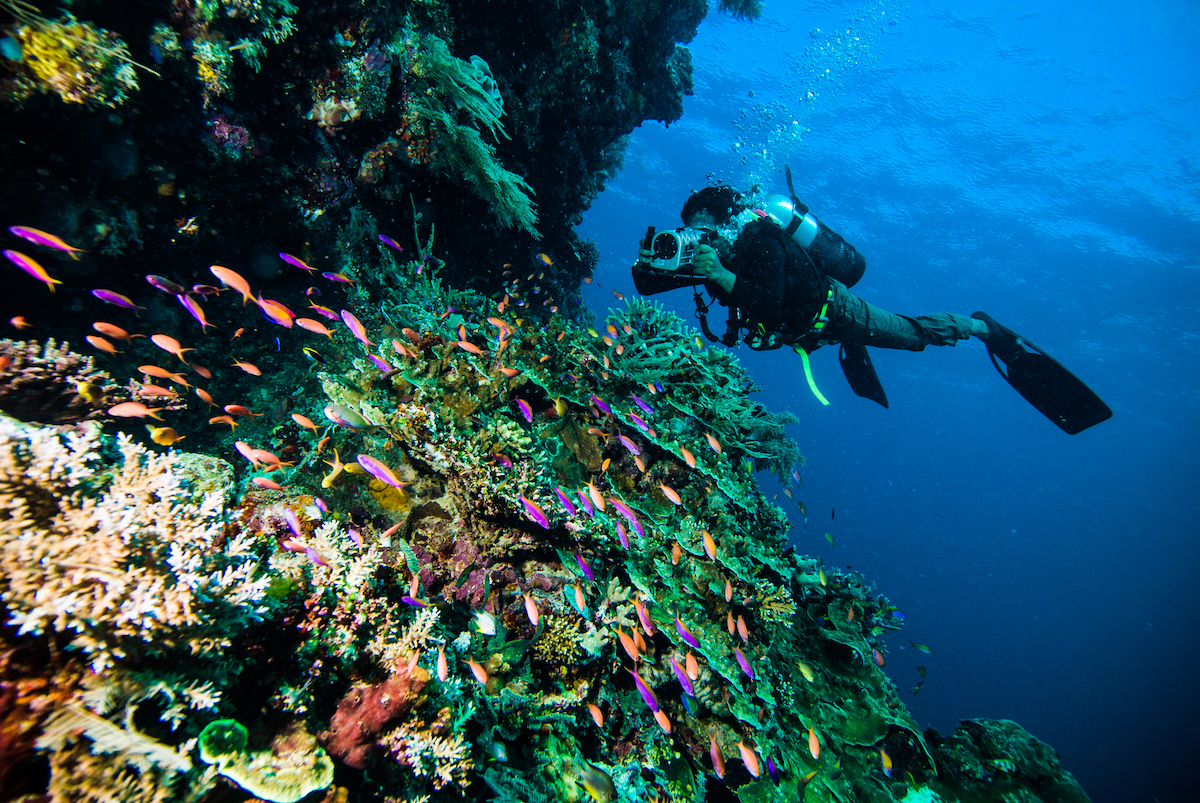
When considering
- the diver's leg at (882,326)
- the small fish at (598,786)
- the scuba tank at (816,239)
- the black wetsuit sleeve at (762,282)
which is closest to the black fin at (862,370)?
the diver's leg at (882,326)

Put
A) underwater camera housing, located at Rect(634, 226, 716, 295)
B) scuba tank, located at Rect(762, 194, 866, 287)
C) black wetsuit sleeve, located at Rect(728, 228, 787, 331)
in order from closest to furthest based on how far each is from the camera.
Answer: underwater camera housing, located at Rect(634, 226, 716, 295) → black wetsuit sleeve, located at Rect(728, 228, 787, 331) → scuba tank, located at Rect(762, 194, 866, 287)

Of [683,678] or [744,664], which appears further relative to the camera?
[744,664]

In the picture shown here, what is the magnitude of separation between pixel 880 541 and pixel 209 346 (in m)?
74.4

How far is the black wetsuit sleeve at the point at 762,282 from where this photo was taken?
5.38 meters

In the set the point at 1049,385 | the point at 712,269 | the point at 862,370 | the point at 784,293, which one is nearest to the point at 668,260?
the point at 712,269

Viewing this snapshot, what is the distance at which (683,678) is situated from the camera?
303 cm

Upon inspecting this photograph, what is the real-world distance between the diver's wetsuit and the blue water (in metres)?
12.5

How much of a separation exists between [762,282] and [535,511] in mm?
4329

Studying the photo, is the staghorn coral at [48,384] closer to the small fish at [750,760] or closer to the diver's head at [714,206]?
the small fish at [750,760]

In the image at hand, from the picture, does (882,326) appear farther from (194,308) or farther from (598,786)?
(194,308)

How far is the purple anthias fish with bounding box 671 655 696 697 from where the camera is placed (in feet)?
9.96

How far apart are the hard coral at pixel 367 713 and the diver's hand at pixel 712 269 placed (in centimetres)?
499

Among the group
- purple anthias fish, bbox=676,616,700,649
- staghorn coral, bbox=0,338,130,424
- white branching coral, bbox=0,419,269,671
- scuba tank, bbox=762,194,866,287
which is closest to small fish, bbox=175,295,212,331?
staghorn coral, bbox=0,338,130,424

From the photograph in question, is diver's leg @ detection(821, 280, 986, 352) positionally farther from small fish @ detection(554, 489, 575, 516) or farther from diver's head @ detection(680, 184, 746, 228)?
small fish @ detection(554, 489, 575, 516)
